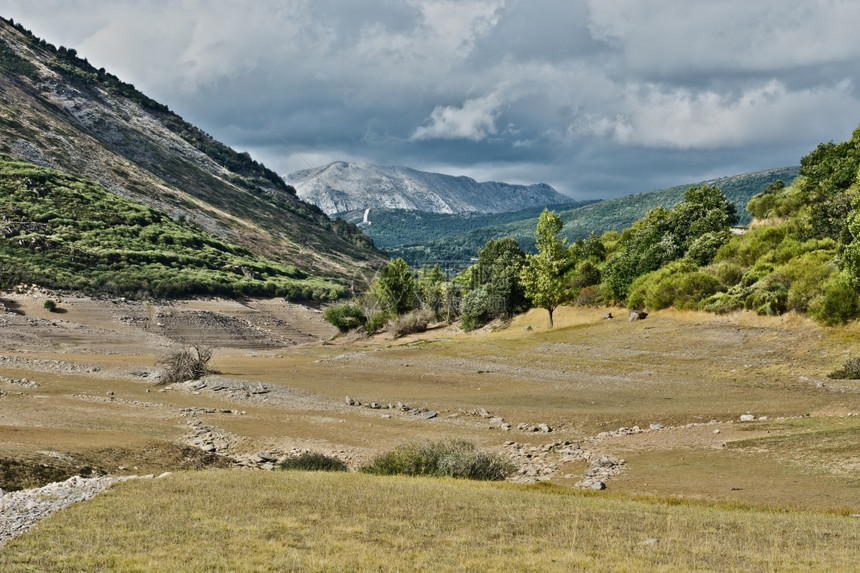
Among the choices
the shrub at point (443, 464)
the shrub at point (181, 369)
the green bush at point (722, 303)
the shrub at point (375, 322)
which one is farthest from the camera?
the shrub at point (375, 322)

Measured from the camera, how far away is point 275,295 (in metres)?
136

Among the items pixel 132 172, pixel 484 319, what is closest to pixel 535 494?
pixel 484 319

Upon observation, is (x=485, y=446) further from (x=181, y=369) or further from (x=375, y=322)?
(x=375, y=322)

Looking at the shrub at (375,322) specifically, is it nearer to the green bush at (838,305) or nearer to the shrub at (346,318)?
the shrub at (346,318)

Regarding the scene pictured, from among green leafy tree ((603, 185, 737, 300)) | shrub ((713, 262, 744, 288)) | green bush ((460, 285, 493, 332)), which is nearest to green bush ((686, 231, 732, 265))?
green leafy tree ((603, 185, 737, 300))

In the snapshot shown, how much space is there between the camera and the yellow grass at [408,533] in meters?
13.0

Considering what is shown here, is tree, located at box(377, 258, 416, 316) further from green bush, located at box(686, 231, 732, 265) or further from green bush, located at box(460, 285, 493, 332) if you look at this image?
green bush, located at box(686, 231, 732, 265)

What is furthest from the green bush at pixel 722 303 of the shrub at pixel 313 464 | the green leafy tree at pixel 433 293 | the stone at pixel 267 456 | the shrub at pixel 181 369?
the stone at pixel 267 456

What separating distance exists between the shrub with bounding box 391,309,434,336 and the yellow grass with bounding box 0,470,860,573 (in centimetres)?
7561

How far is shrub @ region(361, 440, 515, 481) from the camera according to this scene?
25828mm

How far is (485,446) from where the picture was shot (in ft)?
104

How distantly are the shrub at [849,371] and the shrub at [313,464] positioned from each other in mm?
30404

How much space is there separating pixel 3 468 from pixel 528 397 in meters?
29.5

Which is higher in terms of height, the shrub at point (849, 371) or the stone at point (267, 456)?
the shrub at point (849, 371)
